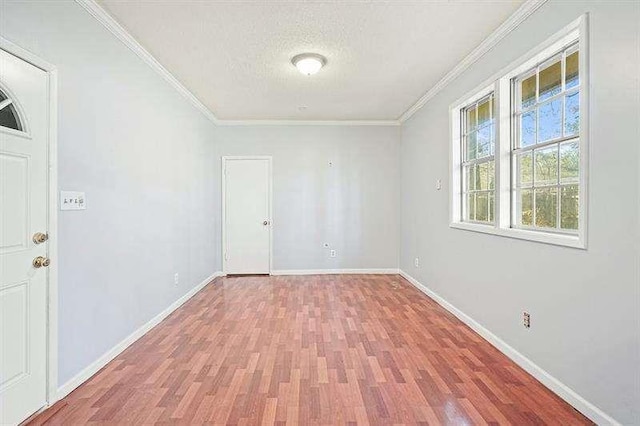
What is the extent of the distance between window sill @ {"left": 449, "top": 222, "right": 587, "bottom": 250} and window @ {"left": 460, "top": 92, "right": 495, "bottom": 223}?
18 centimetres

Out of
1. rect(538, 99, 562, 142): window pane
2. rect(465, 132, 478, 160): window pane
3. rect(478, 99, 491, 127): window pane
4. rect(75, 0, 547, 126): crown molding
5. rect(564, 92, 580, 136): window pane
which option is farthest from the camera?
rect(465, 132, 478, 160): window pane

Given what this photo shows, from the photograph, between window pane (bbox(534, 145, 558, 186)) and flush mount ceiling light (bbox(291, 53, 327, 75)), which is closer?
window pane (bbox(534, 145, 558, 186))

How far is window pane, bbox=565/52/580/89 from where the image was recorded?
83.2 inches

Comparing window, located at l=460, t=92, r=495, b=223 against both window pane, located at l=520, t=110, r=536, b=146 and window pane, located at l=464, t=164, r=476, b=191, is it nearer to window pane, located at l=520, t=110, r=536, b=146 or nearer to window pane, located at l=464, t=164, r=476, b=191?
window pane, located at l=464, t=164, r=476, b=191

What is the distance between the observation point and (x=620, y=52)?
170 centimetres

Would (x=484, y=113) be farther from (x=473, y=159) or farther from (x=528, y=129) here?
→ (x=528, y=129)

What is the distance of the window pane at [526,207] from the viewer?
2.58m

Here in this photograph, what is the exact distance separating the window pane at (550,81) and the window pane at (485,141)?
2.32ft

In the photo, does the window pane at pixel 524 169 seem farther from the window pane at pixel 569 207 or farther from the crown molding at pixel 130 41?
the crown molding at pixel 130 41

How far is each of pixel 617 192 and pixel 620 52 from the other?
709mm

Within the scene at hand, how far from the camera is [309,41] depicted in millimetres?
2926

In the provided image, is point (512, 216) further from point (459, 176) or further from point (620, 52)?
point (620, 52)

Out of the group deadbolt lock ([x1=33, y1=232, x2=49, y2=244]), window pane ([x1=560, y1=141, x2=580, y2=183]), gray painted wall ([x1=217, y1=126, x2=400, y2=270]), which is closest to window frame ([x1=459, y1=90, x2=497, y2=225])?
window pane ([x1=560, y1=141, x2=580, y2=183])

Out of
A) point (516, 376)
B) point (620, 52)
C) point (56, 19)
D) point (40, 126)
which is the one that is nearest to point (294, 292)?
point (516, 376)
